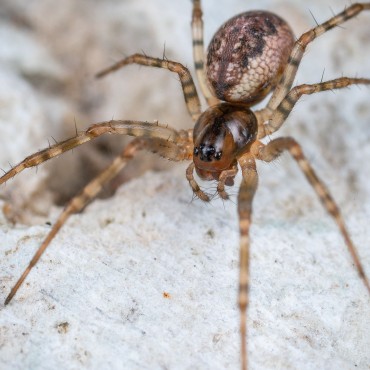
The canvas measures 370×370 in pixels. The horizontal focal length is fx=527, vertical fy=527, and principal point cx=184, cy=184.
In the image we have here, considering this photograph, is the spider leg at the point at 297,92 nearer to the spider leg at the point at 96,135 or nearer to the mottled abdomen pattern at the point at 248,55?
the mottled abdomen pattern at the point at 248,55

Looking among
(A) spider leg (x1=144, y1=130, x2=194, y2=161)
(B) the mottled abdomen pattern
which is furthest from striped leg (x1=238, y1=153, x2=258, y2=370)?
(B) the mottled abdomen pattern

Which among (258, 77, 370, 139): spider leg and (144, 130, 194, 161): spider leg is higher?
(258, 77, 370, 139): spider leg

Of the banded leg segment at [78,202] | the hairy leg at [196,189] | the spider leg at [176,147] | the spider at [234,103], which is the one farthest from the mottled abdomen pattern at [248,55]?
the banded leg segment at [78,202]

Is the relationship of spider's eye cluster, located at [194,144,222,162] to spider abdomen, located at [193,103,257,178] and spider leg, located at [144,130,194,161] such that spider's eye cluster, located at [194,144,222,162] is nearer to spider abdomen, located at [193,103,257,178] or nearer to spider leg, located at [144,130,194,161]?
spider abdomen, located at [193,103,257,178]

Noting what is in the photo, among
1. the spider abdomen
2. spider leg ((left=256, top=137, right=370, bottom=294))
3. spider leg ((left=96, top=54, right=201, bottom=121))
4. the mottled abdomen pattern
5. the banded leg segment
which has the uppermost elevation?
the mottled abdomen pattern

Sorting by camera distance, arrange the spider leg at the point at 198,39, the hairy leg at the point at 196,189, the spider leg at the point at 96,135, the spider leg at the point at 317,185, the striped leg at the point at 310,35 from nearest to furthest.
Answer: the spider leg at the point at 317,185 → the spider leg at the point at 96,135 → the hairy leg at the point at 196,189 → the striped leg at the point at 310,35 → the spider leg at the point at 198,39
